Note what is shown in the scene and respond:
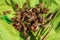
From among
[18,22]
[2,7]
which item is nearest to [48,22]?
[18,22]

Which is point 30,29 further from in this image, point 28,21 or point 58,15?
point 58,15

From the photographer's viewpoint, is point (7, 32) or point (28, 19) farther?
point (28, 19)

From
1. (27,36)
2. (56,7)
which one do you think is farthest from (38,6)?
(27,36)

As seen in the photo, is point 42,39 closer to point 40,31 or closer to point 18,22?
point 40,31

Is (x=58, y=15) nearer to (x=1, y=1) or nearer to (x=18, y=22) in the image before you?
(x=18, y=22)

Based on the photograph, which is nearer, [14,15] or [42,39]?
[42,39]

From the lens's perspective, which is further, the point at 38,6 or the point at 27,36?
the point at 38,6

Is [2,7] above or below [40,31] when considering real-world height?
above
